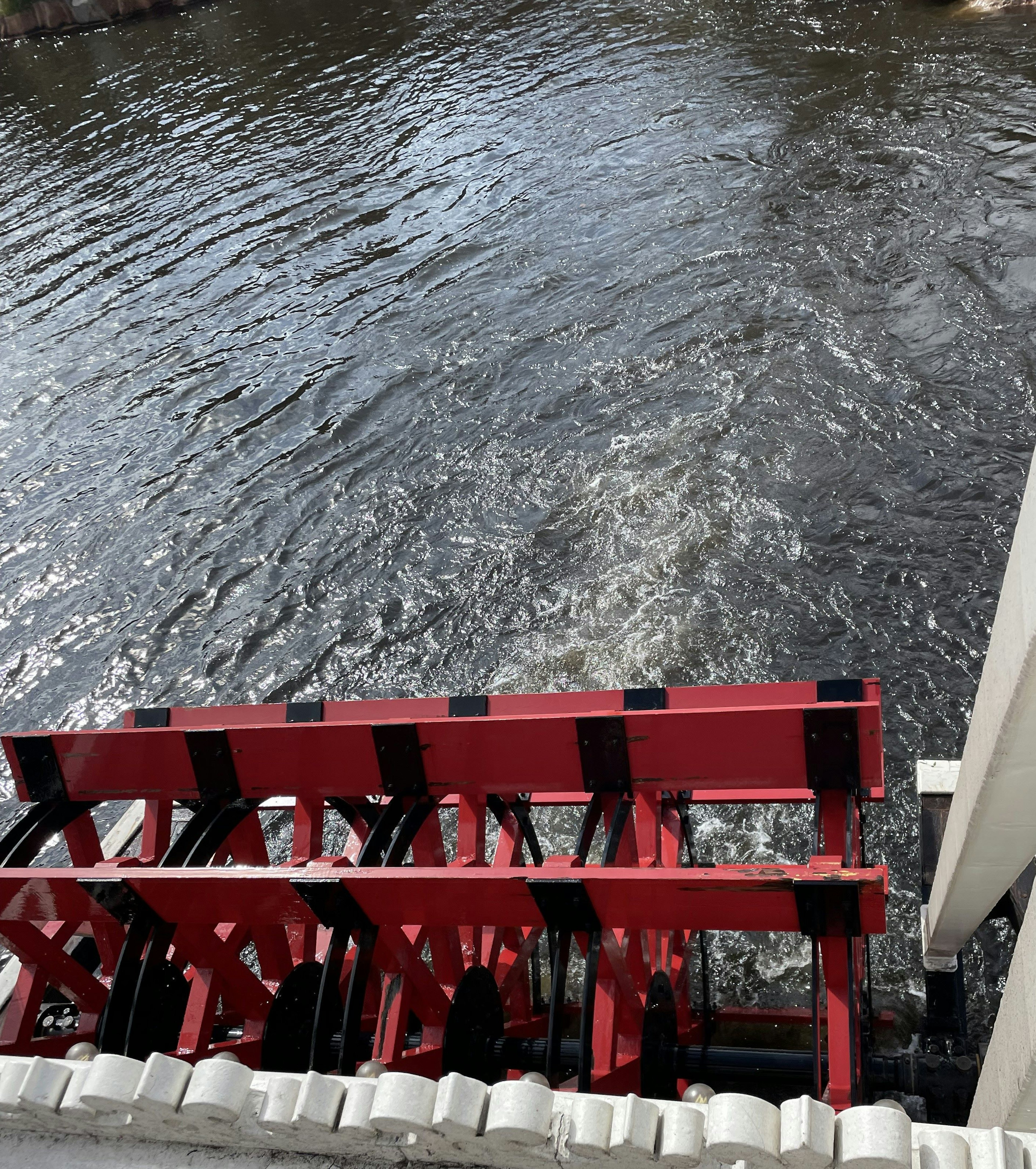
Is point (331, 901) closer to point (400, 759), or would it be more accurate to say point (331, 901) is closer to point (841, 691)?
point (400, 759)

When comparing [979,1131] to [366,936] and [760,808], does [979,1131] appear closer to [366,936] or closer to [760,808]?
[366,936]

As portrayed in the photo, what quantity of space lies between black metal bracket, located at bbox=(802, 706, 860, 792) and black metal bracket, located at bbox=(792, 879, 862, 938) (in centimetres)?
67

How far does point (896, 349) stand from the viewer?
285 inches

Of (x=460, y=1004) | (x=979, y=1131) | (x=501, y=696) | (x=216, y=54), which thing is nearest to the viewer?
(x=979, y=1131)

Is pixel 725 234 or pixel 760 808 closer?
pixel 760 808

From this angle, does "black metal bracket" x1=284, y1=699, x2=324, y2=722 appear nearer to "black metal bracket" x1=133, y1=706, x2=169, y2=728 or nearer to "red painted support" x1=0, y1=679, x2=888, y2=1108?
"red painted support" x1=0, y1=679, x2=888, y2=1108

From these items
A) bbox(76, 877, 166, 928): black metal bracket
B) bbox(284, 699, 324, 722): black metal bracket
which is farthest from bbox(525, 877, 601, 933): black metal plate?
bbox(284, 699, 324, 722): black metal bracket

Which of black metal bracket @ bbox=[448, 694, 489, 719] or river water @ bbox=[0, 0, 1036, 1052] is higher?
black metal bracket @ bbox=[448, 694, 489, 719]

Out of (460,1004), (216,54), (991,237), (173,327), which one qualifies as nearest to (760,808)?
(460,1004)

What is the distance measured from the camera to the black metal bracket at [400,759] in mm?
3895

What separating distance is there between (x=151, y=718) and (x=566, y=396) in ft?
13.2

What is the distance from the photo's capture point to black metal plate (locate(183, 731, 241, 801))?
4.07 metres

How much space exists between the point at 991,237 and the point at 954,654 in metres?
4.55

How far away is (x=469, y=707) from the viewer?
411 centimetres
